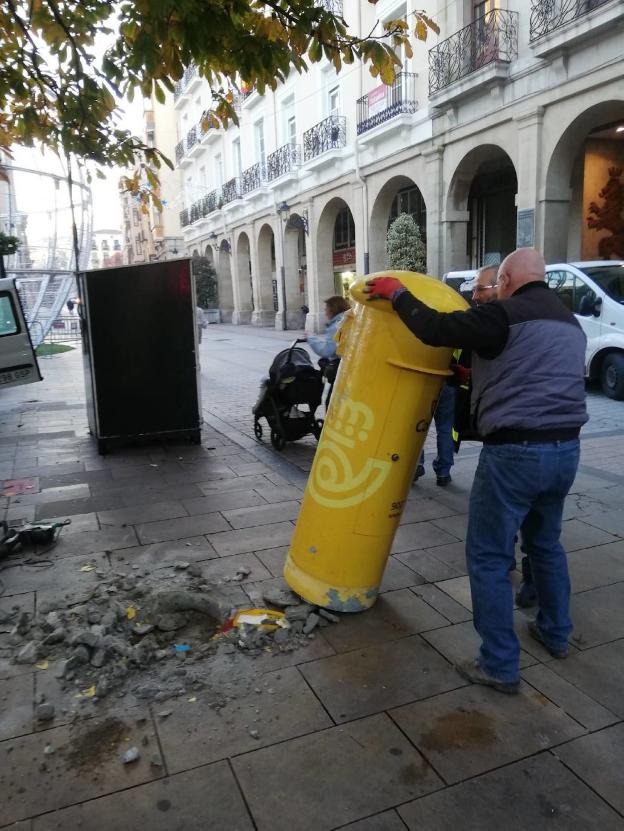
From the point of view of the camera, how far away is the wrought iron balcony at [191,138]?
130 ft

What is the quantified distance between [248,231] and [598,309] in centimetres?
2539

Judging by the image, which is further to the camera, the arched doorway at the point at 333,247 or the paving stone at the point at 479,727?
the arched doorway at the point at 333,247

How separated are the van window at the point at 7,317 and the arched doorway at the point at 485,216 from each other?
12704 millimetres

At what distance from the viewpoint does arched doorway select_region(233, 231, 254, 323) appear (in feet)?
117

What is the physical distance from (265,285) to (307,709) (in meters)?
31.8

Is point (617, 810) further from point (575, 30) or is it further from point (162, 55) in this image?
point (575, 30)

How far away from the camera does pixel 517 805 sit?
2156mm

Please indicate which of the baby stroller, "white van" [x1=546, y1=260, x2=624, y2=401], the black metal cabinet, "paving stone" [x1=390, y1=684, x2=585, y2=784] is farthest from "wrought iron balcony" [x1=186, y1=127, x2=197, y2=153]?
"paving stone" [x1=390, y1=684, x2=585, y2=784]

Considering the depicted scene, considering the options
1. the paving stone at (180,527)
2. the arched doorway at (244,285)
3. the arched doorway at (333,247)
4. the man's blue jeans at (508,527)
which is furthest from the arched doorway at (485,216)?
the arched doorway at (244,285)

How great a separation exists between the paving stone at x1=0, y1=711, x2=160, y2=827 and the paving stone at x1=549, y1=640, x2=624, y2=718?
180 centimetres

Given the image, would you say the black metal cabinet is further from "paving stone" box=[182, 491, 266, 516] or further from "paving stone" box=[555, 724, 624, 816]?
"paving stone" box=[555, 724, 624, 816]

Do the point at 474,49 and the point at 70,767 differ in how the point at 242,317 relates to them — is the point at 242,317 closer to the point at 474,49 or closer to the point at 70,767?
the point at 474,49

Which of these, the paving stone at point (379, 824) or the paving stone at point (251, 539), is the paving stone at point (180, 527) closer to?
the paving stone at point (251, 539)

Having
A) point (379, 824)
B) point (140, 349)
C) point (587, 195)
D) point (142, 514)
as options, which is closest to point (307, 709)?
point (379, 824)
